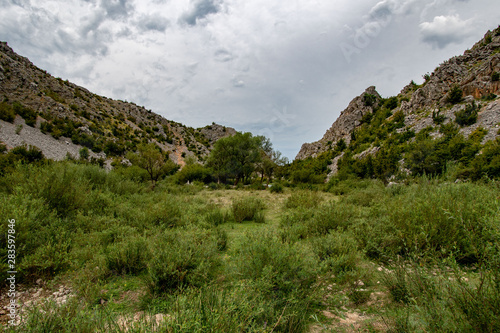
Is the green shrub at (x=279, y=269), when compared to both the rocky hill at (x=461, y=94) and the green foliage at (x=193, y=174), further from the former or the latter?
the green foliage at (x=193, y=174)

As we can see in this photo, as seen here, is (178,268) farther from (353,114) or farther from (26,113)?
(353,114)

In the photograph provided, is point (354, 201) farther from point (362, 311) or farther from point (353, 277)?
point (362, 311)

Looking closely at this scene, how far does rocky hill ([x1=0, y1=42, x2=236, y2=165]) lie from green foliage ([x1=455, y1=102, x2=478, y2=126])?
132ft

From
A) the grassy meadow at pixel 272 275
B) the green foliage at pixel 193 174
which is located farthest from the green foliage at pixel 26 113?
the grassy meadow at pixel 272 275

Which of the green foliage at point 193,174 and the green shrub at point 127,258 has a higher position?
the green foliage at point 193,174

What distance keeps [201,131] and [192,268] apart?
74098 millimetres

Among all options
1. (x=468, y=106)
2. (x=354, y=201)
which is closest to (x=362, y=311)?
(x=354, y=201)

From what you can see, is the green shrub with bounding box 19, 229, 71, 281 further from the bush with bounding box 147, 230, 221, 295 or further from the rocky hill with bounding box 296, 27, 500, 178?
the rocky hill with bounding box 296, 27, 500, 178

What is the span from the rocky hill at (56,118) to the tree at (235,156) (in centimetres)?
1545

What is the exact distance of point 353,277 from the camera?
3246mm

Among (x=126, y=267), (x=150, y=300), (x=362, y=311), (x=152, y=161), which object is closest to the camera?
(x=362, y=311)

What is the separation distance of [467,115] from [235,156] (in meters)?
25.5

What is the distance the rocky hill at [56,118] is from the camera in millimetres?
22422

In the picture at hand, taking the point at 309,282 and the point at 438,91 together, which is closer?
the point at 309,282
